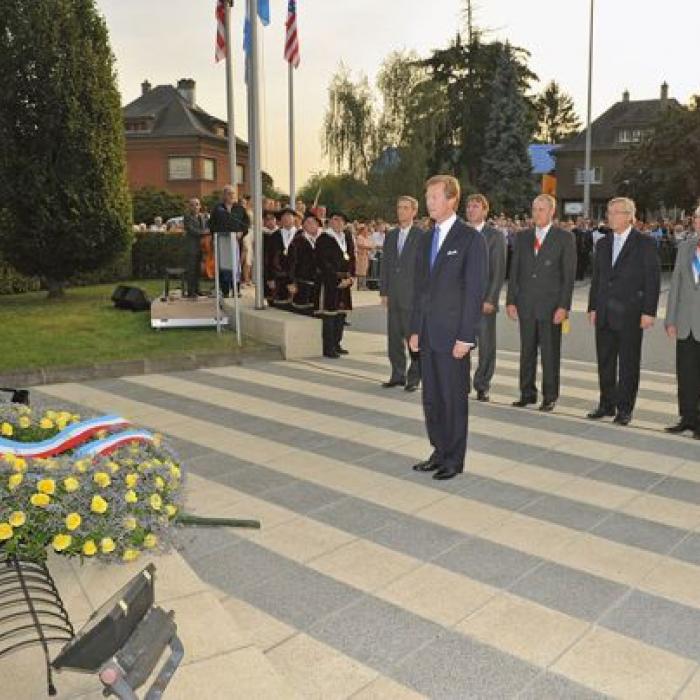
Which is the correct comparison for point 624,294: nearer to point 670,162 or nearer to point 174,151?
point 670,162

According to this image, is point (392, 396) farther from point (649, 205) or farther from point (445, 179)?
point (649, 205)

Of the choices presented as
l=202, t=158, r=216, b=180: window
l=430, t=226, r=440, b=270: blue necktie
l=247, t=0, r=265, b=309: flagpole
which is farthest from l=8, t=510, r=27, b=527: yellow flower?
l=202, t=158, r=216, b=180: window

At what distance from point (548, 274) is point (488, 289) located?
67 cm

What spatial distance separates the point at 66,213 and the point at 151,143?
37.2 m

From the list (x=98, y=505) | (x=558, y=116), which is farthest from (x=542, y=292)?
(x=558, y=116)

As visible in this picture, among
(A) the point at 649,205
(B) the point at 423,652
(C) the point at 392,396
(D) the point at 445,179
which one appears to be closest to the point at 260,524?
(B) the point at 423,652

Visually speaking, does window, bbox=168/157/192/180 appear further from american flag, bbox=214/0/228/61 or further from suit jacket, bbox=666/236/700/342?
suit jacket, bbox=666/236/700/342

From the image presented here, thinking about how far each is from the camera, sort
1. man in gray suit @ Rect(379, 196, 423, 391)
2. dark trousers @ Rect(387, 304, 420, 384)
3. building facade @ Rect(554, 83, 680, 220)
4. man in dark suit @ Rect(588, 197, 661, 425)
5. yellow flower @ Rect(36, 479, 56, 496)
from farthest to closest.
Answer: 1. building facade @ Rect(554, 83, 680, 220)
2. dark trousers @ Rect(387, 304, 420, 384)
3. man in gray suit @ Rect(379, 196, 423, 391)
4. man in dark suit @ Rect(588, 197, 661, 425)
5. yellow flower @ Rect(36, 479, 56, 496)

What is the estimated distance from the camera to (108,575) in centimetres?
362

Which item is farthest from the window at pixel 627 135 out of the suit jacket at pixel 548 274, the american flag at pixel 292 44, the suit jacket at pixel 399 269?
the suit jacket at pixel 548 274

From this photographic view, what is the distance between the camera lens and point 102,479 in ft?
10.9

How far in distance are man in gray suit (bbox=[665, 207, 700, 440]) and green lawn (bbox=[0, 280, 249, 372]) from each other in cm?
609

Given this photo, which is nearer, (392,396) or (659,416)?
(659,416)

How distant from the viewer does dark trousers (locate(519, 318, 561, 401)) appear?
7941 millimetres
